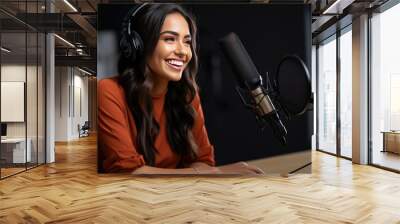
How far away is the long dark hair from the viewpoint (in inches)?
254

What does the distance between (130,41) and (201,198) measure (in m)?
2.90

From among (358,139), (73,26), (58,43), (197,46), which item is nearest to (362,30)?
(358,139)

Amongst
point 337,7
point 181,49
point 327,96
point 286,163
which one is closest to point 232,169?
point 286,163

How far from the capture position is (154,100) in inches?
257

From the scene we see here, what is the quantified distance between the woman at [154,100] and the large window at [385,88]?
3468mm

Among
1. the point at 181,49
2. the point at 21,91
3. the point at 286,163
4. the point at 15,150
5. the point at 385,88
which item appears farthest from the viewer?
the point at 385,88

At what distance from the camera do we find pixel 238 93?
22.1 feet

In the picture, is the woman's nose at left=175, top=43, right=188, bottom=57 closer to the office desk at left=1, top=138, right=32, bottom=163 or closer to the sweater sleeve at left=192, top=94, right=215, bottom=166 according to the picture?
the sweater sleeve at left=192, top=94, right=215, bottom=166

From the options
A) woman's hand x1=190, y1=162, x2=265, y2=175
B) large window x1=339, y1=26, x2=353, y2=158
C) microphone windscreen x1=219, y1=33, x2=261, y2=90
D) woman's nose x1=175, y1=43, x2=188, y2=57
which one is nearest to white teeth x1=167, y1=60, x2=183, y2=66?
woman's nose x1=175, y1=43, x2=188, y2=57

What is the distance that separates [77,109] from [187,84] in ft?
41.5

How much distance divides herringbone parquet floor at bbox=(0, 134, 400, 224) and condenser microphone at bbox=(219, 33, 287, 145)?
0.91 metres

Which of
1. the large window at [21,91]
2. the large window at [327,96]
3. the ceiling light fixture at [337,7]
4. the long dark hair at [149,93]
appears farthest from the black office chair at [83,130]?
the ceiling light fixture at [337,7]

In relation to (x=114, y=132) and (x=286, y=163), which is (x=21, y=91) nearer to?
(x=114, y=132)

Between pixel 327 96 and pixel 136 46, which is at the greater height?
pixel 136 46
